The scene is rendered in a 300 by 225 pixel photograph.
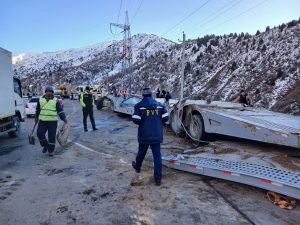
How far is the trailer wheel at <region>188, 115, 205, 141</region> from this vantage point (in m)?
9.09

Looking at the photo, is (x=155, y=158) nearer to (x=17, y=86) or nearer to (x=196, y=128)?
(x=196, y=128)

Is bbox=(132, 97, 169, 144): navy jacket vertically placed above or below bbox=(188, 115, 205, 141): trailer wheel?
above

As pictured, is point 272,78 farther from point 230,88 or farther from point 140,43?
point 140,43

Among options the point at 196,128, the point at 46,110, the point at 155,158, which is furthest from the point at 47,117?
the point at 196,128

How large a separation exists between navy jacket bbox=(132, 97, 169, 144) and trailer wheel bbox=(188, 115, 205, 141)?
3.08 meters

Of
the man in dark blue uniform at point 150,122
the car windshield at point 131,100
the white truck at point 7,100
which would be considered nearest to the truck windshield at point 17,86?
the white truck at point 7,100

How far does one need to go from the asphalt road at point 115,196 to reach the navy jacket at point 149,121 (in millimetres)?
716

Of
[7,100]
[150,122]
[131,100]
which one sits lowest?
[131,100]

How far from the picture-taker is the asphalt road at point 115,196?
4.48m

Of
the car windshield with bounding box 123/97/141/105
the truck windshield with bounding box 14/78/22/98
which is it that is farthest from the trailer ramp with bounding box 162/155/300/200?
the car windshield with bounding box 123/97/141/105

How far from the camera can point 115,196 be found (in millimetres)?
5277

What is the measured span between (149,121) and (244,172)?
175cm

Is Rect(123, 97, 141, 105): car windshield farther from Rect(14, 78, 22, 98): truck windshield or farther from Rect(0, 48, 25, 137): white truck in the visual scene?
Rect(0, 48, 25, 137): white truck

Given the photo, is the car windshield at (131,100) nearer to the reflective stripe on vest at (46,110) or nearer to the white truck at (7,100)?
the white truck at (7,100)
